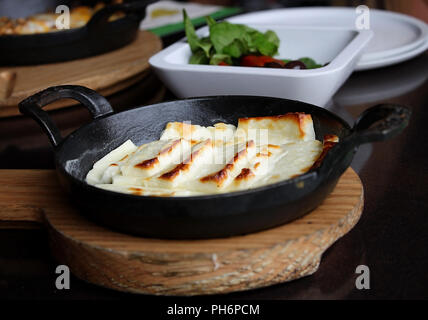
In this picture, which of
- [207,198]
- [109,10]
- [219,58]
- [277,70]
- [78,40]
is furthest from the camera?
[78,40]

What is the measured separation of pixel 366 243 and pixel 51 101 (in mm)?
661

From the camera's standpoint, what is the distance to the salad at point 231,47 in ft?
5.68

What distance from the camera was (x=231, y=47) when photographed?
5.69ft

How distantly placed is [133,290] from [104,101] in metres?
0.45

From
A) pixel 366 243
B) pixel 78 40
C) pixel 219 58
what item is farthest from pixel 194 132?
pixel 78 40

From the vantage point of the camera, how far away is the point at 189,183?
1010 mm

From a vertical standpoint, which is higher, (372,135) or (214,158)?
(372,135)

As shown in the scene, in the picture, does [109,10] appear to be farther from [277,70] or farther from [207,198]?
[207,198]

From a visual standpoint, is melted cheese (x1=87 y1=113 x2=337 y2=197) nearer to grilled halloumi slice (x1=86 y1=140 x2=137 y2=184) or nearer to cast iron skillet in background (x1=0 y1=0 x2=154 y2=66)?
grilled halloumi slice (x1=86 y1=140 x2=137 y2=184)

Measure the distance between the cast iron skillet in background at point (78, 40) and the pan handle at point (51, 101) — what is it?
2.24 feet

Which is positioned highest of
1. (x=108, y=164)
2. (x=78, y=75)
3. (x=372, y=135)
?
(x=372, y=135)

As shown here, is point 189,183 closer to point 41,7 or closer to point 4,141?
point 4,141

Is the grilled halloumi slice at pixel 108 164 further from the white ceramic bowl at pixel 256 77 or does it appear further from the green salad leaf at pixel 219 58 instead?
the green salad leaf at pixel 219 58

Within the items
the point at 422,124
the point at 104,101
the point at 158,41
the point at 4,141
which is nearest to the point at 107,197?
the point at 104,101
